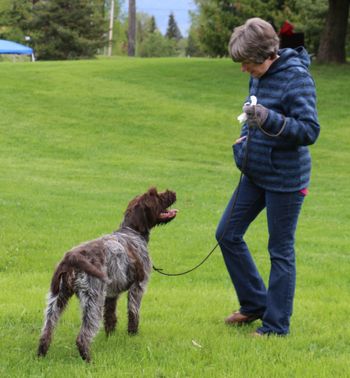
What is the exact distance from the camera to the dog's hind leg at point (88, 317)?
207 inches

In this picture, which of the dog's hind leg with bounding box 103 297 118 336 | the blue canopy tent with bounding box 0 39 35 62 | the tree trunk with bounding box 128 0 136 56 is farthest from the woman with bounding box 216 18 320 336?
the tree trunk with bounding box 128 0 136 56

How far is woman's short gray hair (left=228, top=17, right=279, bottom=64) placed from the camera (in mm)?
5402

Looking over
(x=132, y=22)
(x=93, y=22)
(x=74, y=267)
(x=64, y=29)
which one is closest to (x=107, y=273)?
(x=74, y=267)

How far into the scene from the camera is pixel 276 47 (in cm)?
550

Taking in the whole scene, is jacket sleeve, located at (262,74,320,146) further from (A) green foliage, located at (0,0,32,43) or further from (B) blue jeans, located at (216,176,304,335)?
(A) green foliage, located at (0,0,32,43)

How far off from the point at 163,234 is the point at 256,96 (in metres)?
5.77

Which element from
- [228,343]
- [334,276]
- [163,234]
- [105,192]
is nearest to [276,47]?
[228,343]

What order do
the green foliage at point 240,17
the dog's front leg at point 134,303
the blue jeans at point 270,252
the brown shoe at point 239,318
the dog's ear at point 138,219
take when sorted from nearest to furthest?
the blue jeans at point 270,252 < the dog's front leg at point 134,303 < the dog's ear at point 138,219 < the brown shoe at point 239,318 < the green foliage at point 240,17

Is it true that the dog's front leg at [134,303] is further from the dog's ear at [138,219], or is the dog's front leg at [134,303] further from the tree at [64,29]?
the tree at [64,29]

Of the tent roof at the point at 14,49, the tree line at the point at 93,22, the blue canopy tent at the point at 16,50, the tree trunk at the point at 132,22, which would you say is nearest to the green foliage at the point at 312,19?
the tree line at the point at 93,22

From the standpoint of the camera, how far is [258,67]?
18.5 feet

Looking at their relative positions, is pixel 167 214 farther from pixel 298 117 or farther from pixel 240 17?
pixel 240 17

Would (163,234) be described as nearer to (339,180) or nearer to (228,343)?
(228,343)

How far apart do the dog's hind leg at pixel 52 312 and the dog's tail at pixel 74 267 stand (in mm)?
61
